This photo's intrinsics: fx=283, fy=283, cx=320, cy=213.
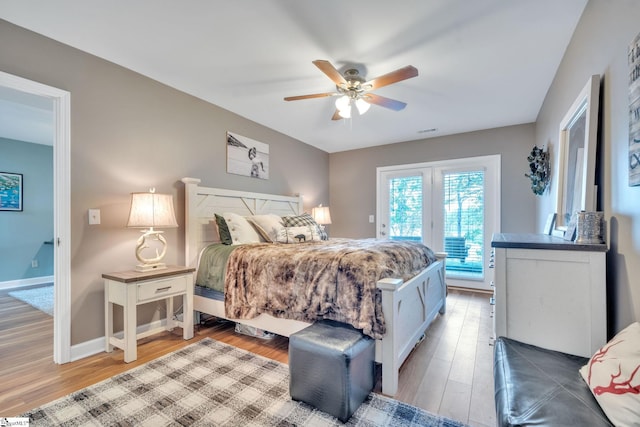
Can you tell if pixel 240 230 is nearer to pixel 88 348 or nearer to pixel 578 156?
pixel 88 348

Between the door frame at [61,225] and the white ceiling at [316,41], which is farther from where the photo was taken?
the door frame at [61,225]

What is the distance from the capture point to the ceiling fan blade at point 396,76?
2.00m

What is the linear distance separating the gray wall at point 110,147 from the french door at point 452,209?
314 cm

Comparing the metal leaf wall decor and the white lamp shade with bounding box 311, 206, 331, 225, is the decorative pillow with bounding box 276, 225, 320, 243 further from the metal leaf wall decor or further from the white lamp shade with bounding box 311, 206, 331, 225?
the metal leaf wall decor

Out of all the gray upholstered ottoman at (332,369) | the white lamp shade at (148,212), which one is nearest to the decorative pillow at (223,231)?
the white lamp shade at (148,212)

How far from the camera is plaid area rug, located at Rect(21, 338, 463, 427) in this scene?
60.2 inches

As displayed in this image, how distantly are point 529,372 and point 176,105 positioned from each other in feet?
11.5

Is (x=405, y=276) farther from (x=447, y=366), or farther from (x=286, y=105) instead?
(x=286, y=105)

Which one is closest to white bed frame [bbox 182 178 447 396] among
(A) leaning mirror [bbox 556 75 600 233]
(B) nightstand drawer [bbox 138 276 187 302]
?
(B) nightstand drawer [bbox 138 276 187 302]

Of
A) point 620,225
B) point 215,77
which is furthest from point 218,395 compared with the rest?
point 215,77

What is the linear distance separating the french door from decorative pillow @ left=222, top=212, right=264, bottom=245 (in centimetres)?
271

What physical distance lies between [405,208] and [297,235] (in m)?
2.48

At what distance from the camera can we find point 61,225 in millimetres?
2166

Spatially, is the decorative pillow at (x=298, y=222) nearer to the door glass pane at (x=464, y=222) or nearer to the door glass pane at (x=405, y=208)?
the door glass pane at (x=405, y=208)
